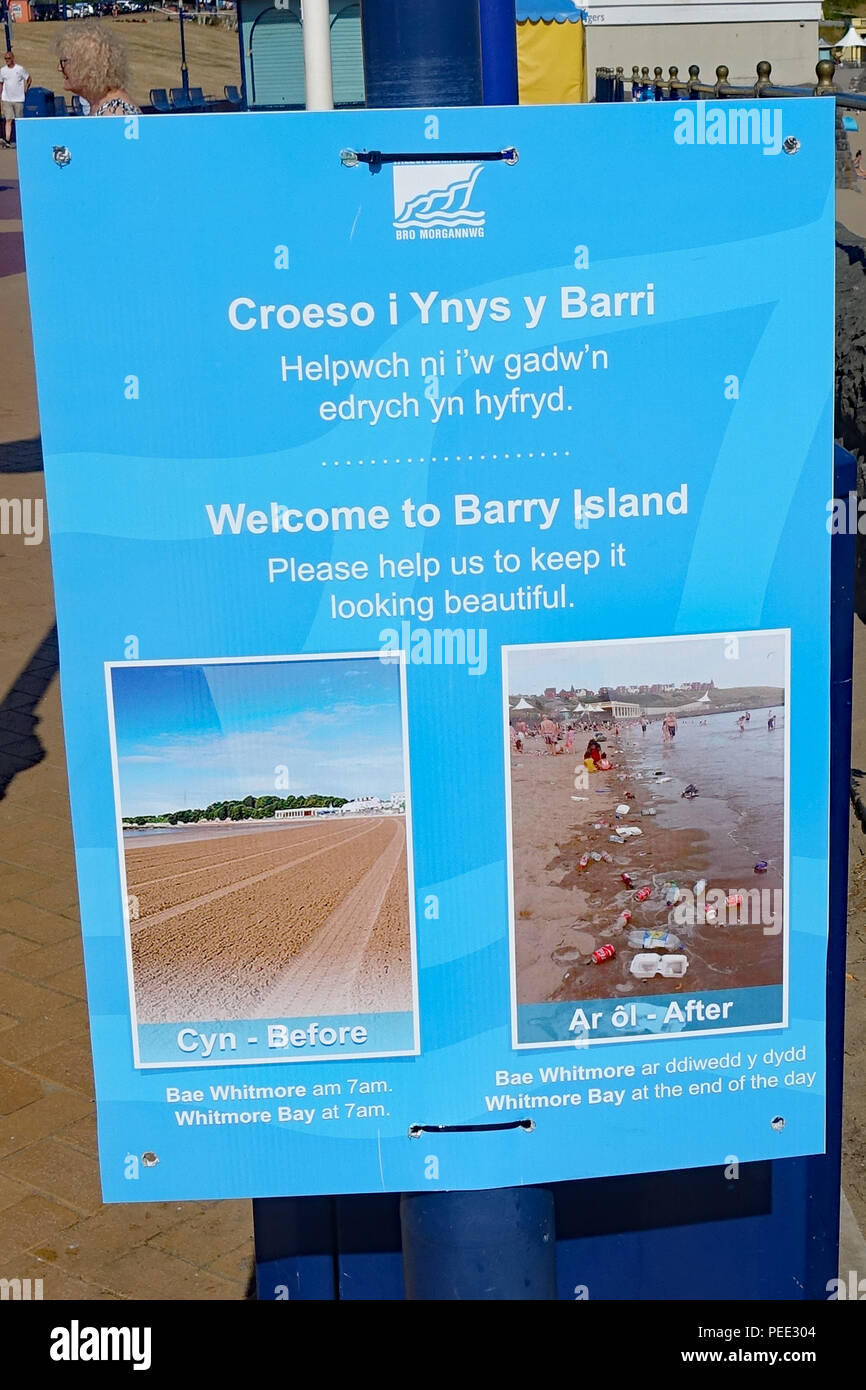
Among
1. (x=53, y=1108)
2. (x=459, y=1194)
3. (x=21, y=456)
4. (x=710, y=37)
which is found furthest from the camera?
(x=710, y=37)

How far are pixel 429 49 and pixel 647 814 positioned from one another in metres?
1.09

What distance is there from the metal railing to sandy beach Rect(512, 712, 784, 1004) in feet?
2.96

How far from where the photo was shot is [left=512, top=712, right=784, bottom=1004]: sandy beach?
1.94 metres

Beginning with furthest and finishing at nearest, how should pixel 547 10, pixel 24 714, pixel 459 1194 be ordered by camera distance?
pixel 547 10, pixel 24 714, pixel 459 1194

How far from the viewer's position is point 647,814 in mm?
1967

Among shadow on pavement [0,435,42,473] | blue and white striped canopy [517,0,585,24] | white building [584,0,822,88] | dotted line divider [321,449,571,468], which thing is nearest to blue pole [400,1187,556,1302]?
dotted line divider [321,449,571,468]

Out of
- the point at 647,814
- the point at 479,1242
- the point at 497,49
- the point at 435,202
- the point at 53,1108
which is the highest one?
the point at 497,49

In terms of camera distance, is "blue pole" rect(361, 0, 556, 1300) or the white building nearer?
"blue pole" rect(361, 0, 556, 1300)

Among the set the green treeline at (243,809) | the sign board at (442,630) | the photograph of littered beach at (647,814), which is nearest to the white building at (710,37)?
the sign board at (442,630)

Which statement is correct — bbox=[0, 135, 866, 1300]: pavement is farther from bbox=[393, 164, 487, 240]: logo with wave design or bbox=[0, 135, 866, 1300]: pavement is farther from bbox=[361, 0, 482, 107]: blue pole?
bbox=[361, 0, 482, 107]: blue pole

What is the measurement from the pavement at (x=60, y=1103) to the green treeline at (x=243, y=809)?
0.65 metres

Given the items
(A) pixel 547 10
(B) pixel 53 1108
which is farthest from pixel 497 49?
(A) pixel 547 10

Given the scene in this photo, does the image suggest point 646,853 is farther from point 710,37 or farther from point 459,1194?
point 710,37

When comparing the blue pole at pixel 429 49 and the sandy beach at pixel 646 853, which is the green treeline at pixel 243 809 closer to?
the sandy beach at pixel 646 853
